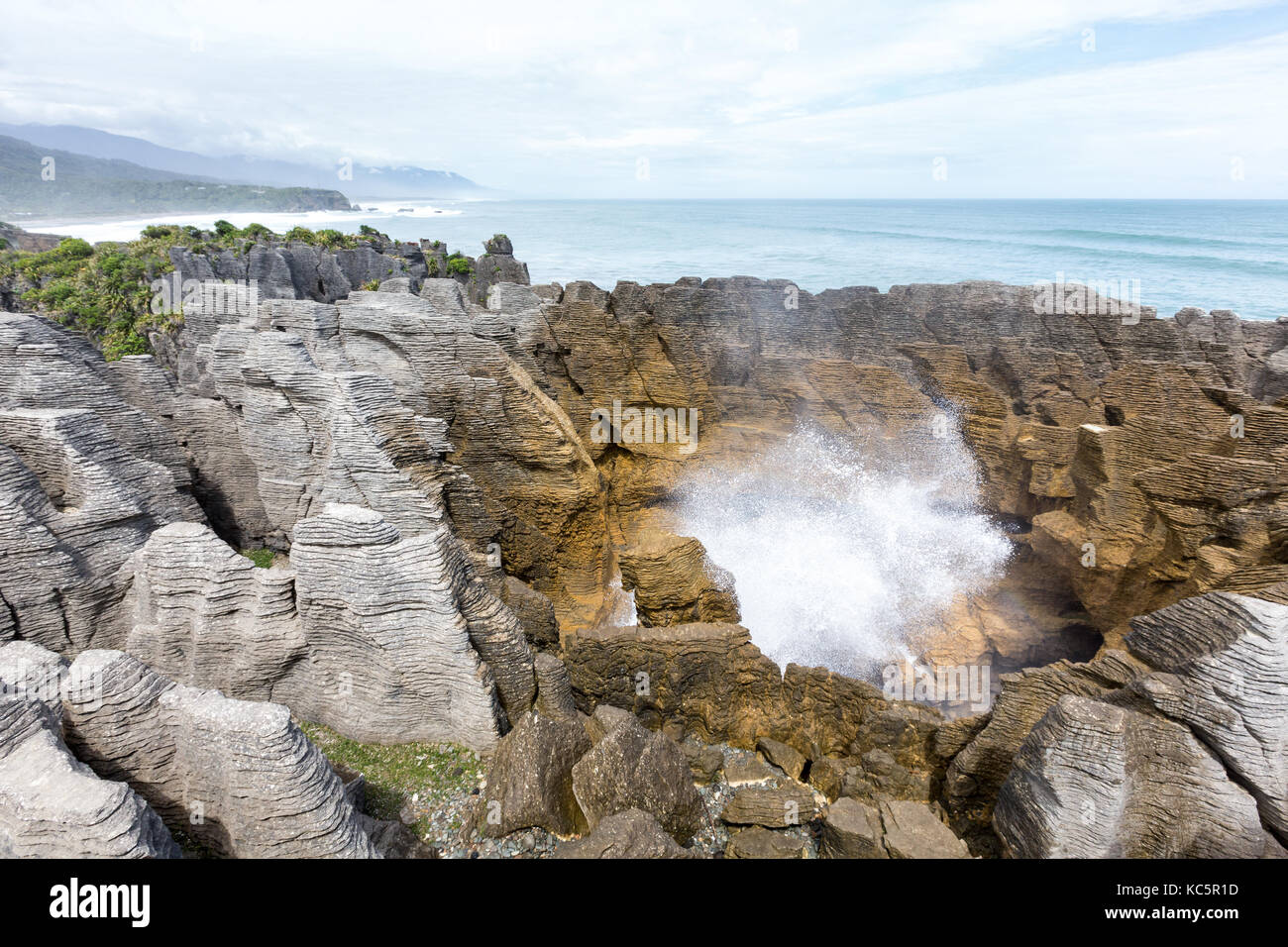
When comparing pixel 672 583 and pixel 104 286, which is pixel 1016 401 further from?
pixel 104 286

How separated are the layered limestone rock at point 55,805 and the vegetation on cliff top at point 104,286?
27927 mm

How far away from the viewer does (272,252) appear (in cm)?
3250

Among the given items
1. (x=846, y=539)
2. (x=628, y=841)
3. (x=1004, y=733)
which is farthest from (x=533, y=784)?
(x=846, y=539)

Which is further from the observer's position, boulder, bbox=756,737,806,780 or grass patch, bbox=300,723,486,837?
boulder, bbox=756,737,806,780

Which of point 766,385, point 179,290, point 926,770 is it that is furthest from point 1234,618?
point 179,290

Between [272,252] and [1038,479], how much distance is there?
3698 centimetres

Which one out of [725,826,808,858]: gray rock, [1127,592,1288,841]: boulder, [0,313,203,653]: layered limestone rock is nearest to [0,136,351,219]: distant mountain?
[0,313,203,653]: layered limestone rock

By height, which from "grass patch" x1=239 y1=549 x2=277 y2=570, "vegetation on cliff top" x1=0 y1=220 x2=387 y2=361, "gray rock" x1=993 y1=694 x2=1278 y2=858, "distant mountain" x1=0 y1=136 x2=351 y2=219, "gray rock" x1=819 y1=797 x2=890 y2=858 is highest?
"distant mountain" x1=0 y1=136 x2=351 y2=219

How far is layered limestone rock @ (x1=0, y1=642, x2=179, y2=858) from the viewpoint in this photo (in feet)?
13.8

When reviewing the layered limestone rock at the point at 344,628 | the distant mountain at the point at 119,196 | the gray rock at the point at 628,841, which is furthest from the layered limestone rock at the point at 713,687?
the distant mountain at the point at 119,196

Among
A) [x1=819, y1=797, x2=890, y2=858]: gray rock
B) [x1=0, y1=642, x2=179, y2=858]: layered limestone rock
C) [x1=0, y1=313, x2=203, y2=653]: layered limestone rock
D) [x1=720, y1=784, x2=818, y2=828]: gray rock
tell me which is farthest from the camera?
[x1=720, y1=784, x2=818, y2=828]: gray rock

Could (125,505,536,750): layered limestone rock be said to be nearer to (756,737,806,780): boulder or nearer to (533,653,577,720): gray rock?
(533,653,577,720): gray rock

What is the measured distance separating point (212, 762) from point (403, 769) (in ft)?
9.38

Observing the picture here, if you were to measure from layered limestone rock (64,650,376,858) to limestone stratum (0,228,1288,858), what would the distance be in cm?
3
